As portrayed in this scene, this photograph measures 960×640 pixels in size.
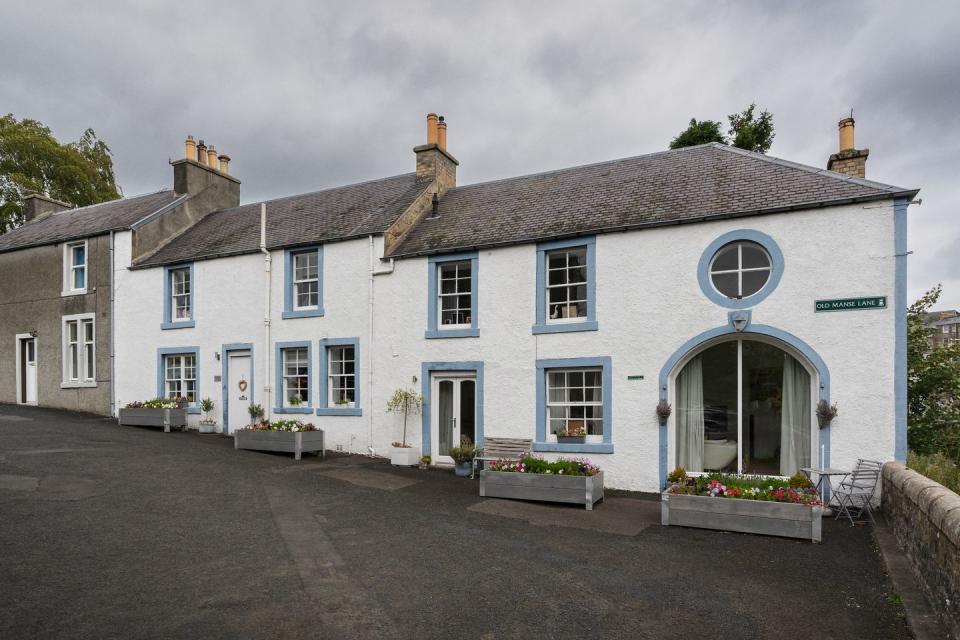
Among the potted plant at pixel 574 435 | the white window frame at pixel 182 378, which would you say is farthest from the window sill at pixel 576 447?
the white window frame at pixel 182 378

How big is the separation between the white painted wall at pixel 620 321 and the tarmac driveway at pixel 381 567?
215 cm

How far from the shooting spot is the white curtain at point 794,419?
1091cm

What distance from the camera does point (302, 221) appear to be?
17859 mm

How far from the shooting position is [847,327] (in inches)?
409

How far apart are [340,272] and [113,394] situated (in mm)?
9464

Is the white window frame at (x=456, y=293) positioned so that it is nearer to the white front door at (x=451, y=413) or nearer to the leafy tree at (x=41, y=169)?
the white front door at (x=451, y=413)

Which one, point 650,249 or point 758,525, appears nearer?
point 758,525

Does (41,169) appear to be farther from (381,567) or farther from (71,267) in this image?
(381,567)

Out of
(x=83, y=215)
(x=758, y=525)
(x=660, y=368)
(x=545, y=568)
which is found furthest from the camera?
(x=83, y=215)

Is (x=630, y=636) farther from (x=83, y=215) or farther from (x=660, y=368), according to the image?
(x=83, y=215)

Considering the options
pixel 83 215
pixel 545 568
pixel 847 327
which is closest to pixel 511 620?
pixel 545 568

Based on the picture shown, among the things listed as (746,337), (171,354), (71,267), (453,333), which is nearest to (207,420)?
(171,354)

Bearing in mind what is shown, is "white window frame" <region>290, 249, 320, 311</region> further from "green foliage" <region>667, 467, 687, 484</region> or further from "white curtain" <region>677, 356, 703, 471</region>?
"green foliage" <region>667, 467, 687, 484</region>

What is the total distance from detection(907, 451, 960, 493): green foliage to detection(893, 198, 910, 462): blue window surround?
310 mm
